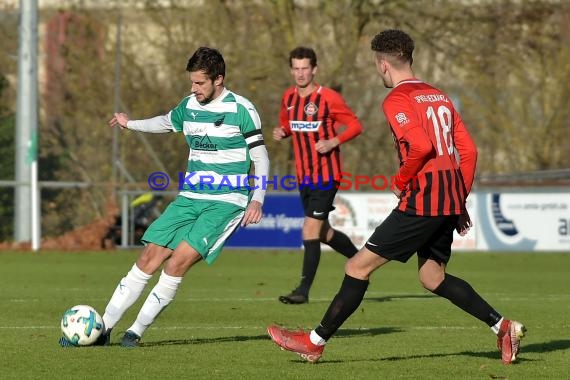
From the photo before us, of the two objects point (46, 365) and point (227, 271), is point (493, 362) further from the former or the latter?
point (227, 271)

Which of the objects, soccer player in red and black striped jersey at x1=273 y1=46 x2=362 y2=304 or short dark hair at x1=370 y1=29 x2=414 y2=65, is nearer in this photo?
short dark hair at x1=370 y1=29 x2=414 y2=65

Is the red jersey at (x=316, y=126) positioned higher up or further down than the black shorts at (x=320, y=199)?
higher up

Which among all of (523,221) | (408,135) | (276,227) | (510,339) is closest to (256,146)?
(408,135)

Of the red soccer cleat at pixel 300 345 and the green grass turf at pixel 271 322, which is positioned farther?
the red soccer cleat at pixel 300 345

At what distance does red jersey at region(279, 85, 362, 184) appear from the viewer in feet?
42.2

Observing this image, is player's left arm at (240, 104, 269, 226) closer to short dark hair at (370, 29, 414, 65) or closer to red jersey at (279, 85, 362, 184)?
short dark hair at (370, 29, 414, 65)

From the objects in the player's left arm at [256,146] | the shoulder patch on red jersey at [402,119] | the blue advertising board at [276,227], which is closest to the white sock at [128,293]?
the player's left arm at [256,146]

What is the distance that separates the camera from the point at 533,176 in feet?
89.3

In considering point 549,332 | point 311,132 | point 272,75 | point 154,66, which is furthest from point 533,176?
point 549,332

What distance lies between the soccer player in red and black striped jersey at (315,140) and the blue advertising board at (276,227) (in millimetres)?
10236

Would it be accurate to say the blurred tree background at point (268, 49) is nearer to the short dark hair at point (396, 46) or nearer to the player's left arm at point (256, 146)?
the player's left arm at point (256, 146)

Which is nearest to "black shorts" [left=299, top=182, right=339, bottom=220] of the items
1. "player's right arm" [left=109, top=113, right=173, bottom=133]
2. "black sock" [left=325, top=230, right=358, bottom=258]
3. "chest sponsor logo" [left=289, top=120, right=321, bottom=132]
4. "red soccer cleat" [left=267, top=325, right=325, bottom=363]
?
"black sock" [left=325, top=230, right=358, bottom=258]

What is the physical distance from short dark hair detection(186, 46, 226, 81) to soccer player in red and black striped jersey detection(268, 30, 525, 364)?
1295 mm

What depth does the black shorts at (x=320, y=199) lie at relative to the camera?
1270cm
